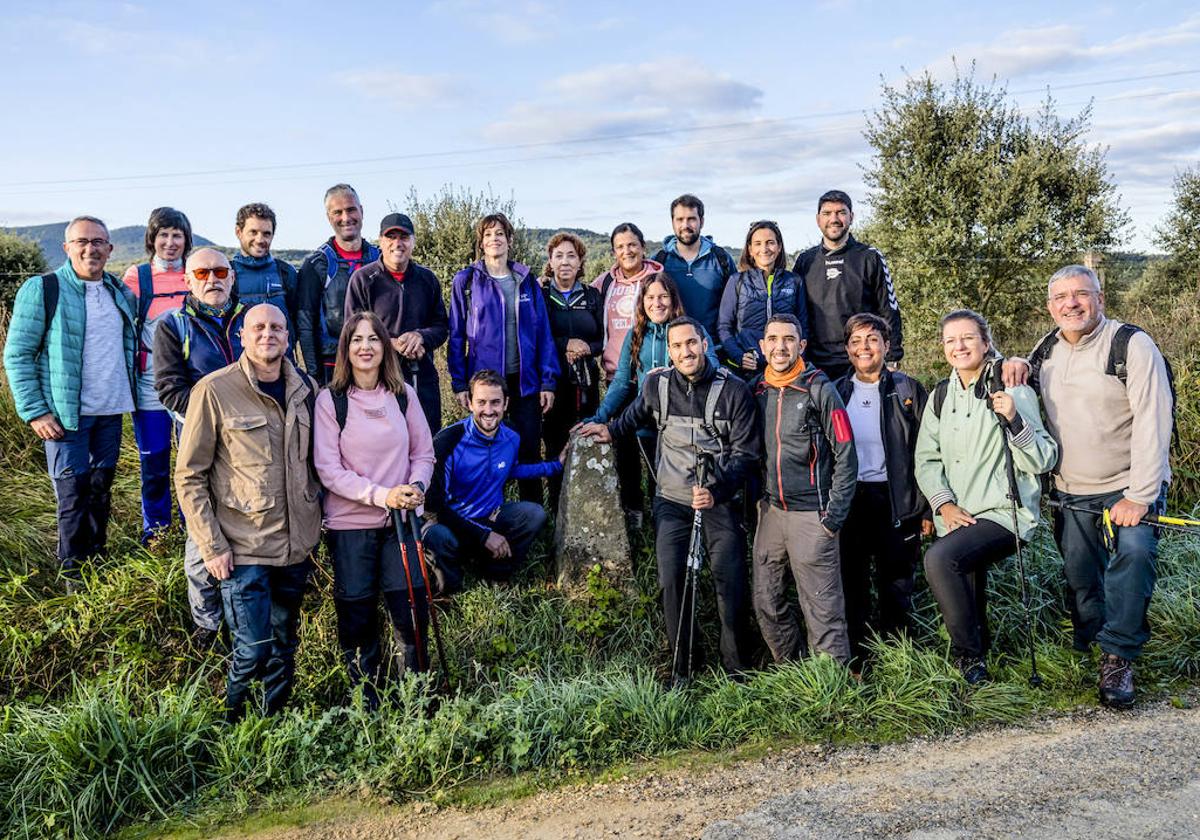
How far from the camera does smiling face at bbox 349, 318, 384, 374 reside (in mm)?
4559

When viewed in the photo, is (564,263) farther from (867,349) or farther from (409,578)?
(409,578)

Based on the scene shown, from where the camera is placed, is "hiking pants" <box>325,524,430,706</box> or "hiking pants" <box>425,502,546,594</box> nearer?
"hiking pants" <box>325,524,430,706</box>

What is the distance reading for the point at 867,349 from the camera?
520 cm

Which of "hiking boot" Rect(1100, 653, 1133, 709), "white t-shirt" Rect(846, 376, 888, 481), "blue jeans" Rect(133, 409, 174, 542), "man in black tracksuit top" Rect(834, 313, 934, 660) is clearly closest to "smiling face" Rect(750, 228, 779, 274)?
"man in black tracksuit top" Rect(834, 313, 934, 660)

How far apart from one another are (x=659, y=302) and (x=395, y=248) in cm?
195

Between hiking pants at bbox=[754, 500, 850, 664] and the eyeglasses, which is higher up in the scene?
the eyeglasses

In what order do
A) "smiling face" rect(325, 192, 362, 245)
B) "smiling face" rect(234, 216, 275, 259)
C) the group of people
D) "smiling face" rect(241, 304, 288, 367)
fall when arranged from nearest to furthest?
"smiling face" rect(241, 304, 288, 367) → the group of people → "smiling face" rect(234, 216, 275, 259) → "smiling face" rect(325, 192, 362, 245)

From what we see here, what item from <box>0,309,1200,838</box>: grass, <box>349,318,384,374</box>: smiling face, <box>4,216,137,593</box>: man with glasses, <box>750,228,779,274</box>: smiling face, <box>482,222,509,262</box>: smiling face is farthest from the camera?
<box>482,222,509,262</box>: smiling face

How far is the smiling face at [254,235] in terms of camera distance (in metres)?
5.68

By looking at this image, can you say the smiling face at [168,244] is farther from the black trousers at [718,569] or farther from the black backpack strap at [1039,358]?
the black backpack strap at [1039,358]

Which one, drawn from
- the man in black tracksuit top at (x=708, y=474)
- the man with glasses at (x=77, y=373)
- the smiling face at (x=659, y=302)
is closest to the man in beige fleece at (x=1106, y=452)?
the man in black tracksuit top at (x=708, y=474)

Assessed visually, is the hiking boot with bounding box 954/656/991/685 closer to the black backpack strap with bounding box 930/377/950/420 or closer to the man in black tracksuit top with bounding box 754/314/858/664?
the man in black tracksuit top with bounding box 754/314/858/664

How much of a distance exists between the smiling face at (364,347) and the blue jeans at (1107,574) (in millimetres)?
4204

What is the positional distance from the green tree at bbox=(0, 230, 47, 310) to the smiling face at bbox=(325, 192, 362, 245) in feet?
51.9
